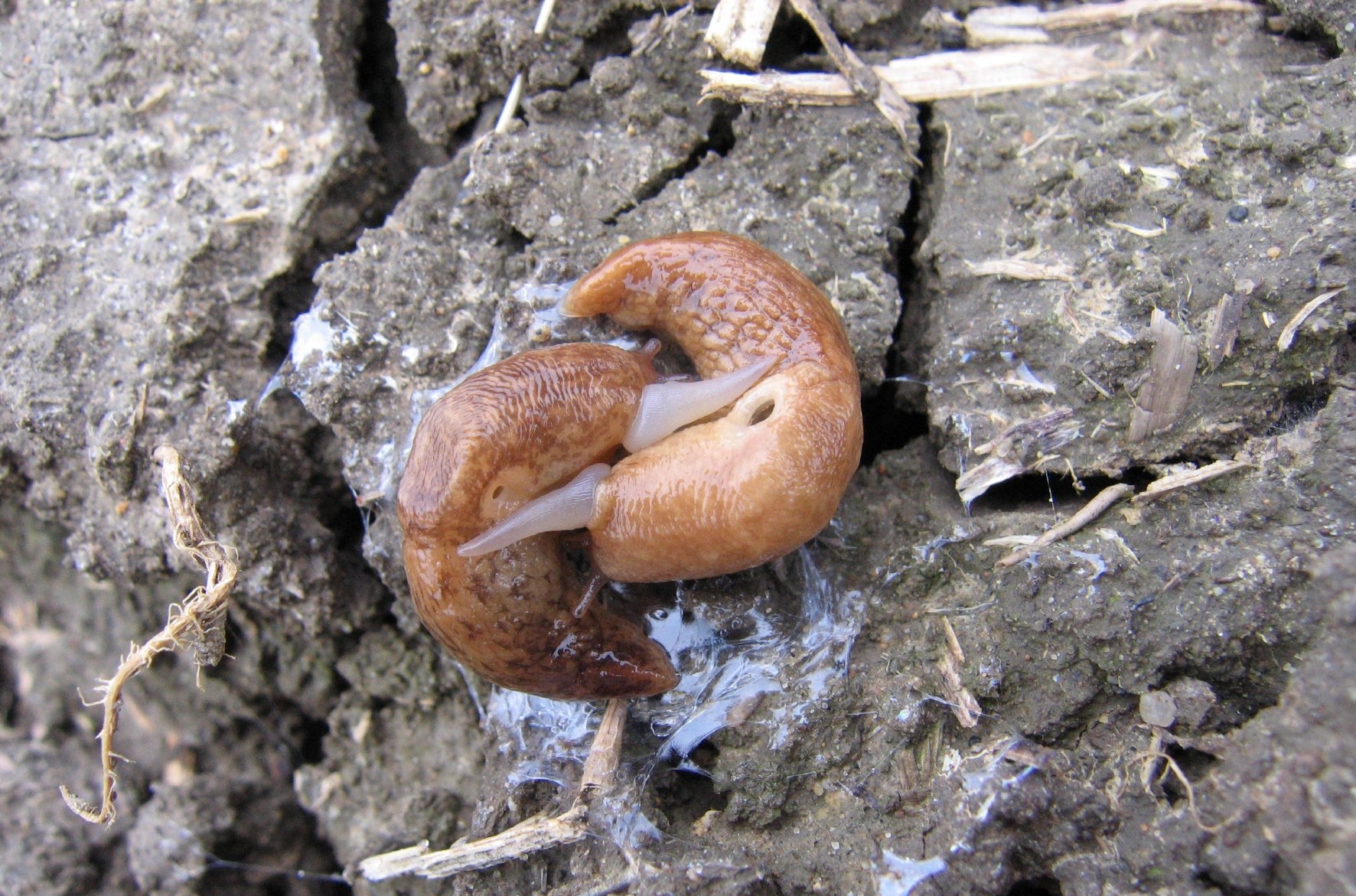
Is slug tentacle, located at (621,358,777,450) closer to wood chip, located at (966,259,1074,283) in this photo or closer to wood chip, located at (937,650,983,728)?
wood chip, located at (966,259,1074,283)

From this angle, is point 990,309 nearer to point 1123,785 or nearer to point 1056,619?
point 1056,619

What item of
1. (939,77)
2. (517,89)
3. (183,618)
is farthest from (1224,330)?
(183,618)

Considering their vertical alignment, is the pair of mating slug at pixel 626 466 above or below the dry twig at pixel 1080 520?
above

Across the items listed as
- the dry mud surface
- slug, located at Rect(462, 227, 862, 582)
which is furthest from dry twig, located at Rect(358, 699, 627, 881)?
slug, located at Rect(462, 227, 862, 582)

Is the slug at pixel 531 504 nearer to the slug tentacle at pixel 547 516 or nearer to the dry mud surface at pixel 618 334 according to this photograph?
the slug tentacle at pixel 547 516

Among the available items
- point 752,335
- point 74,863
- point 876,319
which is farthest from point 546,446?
point 74,863

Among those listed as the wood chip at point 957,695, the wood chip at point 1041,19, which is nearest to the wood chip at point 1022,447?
the wood chip at point 957,695
